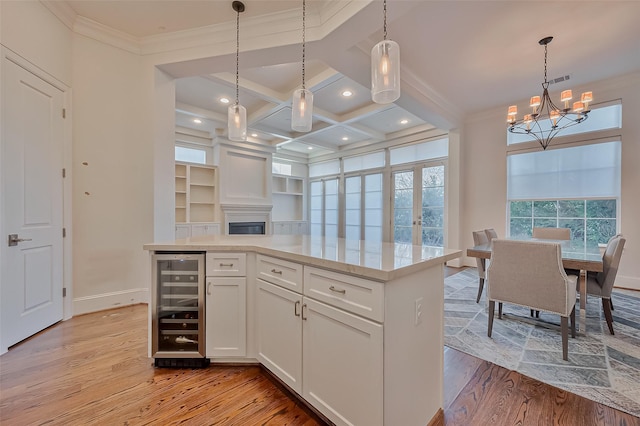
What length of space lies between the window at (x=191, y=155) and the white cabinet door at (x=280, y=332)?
5077 millimetres

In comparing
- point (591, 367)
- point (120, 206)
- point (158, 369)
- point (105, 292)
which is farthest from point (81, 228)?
point (591, 367)

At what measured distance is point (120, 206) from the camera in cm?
311

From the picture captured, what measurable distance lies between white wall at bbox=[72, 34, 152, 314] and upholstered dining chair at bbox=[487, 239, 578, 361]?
3640mm

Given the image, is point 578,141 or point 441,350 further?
point 578,141

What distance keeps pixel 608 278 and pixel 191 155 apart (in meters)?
6.81

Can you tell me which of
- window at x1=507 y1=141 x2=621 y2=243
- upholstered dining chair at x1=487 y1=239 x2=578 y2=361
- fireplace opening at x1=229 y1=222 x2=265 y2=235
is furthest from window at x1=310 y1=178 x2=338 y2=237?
upholstered dining chair at x1=487 y1=239 x2=578 y2=361

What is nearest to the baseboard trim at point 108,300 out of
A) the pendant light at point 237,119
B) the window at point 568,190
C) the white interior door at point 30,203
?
the white interior door at point 30,203

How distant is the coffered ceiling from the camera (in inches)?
99.9

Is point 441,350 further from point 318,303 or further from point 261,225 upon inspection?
point 261,225

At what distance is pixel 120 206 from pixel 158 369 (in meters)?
2.03

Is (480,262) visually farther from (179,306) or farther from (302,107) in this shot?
(179,306)

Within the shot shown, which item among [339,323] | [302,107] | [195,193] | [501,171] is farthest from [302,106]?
[195,193]

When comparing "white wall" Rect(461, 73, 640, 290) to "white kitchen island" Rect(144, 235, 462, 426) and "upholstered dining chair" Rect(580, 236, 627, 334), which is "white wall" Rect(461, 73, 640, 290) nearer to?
"upholstered dining chair" Rect(580, 236, 627, 334)

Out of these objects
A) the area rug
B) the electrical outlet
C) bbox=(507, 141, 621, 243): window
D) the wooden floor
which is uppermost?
bbox=(507, 141, 621, 243): window
